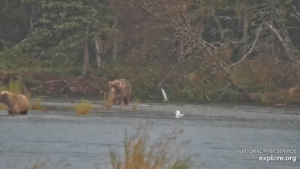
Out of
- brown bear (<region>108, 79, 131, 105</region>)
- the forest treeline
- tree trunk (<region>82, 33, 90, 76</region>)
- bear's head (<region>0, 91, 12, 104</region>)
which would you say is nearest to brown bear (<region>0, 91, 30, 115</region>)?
bear's head (<region>0, 91, 12, 104</region>)

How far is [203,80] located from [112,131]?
69.7 ft

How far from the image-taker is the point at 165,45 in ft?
138

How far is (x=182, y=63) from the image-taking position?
39.8 m

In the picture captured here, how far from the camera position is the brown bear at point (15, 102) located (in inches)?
903

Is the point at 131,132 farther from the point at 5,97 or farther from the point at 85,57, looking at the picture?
the point at 85,57

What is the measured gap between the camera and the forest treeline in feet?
128

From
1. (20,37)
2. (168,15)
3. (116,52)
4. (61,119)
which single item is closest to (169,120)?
(61,119)

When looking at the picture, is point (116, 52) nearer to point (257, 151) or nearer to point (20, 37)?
point (20, 37)

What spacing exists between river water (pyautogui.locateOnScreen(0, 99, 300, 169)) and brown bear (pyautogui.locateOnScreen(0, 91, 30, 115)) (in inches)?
12.3

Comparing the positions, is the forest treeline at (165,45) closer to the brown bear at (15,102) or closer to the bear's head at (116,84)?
the bear's head at (116,84)

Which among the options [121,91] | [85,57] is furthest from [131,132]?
[85,57]

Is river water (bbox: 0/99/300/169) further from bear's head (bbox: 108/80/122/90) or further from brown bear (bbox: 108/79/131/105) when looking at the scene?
bear's head (bbox: 108/80/122/90)

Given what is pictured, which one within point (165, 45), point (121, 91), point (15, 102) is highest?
point (165, 45)

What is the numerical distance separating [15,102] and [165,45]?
64.6 ft
